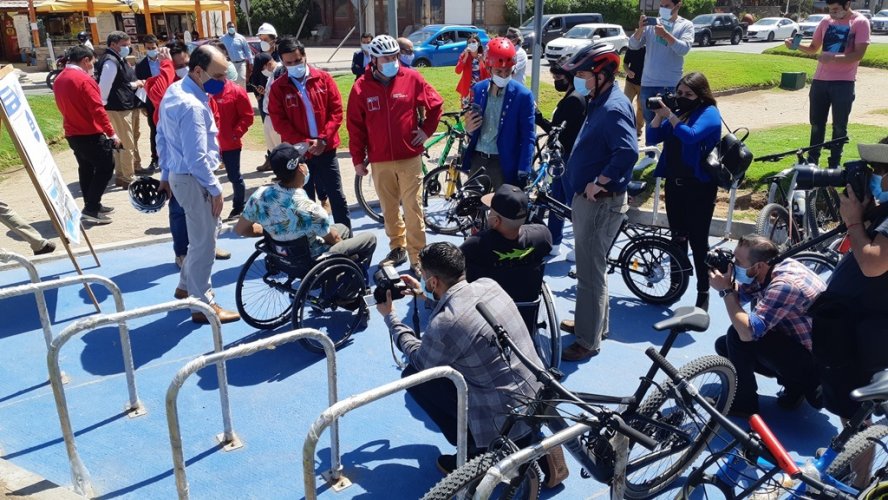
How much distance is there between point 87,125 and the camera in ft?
26.9

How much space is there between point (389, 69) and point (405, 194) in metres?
1.15

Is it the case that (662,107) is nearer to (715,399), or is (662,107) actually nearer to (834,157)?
(715,399)

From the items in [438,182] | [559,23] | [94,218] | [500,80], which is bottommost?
[94,218]

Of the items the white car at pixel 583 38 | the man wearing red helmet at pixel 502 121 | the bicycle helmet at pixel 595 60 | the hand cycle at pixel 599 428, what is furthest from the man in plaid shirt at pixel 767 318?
the white car at pixel 583 38

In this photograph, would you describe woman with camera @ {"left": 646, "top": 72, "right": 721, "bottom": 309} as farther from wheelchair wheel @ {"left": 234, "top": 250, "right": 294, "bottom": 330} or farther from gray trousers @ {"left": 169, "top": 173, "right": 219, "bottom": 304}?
gray trousers @ {"left": 169, "top": 173, "right": 219, "bottom": 304}

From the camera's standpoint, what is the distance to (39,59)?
29.5 m

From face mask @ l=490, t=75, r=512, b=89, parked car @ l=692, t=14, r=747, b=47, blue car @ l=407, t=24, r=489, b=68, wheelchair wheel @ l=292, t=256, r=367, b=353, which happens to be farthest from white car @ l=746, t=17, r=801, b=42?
wheelchair wheel @ l=292, t=256, r=367, b=353

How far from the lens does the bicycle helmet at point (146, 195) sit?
7039mm

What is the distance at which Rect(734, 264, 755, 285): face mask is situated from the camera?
412 centimetres

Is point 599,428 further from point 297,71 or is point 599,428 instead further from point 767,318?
point 297,71

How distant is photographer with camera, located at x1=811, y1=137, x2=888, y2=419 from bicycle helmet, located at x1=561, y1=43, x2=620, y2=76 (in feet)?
5.94

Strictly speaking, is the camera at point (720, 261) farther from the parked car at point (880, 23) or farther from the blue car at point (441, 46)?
the parked car at point (880, 23)

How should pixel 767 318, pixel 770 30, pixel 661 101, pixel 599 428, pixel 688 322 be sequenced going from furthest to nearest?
pixel 770 30, pixel 661 101, pixel 767 318, pixel 688 322, pixel 599 428

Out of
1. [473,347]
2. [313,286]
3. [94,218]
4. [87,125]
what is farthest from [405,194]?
[94,218]
